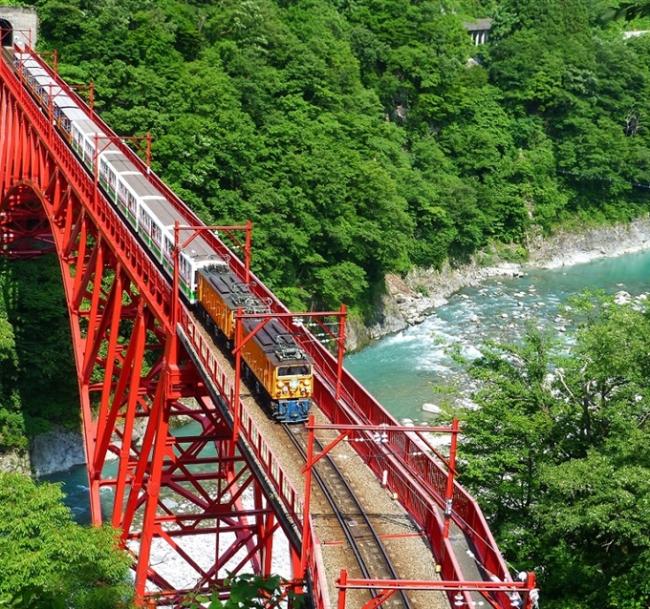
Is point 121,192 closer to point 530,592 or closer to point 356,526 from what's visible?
point 356,526

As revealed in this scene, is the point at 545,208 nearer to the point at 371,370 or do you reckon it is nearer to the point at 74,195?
the point at 371,370

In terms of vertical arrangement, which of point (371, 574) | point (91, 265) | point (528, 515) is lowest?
point (528, 515)

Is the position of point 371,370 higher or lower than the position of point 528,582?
lower

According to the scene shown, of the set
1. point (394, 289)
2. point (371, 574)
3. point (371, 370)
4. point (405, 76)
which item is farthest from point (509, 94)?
point (371, 574)

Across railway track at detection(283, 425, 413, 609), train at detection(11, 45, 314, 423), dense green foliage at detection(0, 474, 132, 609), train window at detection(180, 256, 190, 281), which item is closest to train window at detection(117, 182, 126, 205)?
train at detection(11, 45, 314, 423)

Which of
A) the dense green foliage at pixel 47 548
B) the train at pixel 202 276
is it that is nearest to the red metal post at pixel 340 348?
the train at pixel 202 276

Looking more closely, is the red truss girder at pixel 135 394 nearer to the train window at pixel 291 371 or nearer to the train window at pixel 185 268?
the train window at pixel 185 268
